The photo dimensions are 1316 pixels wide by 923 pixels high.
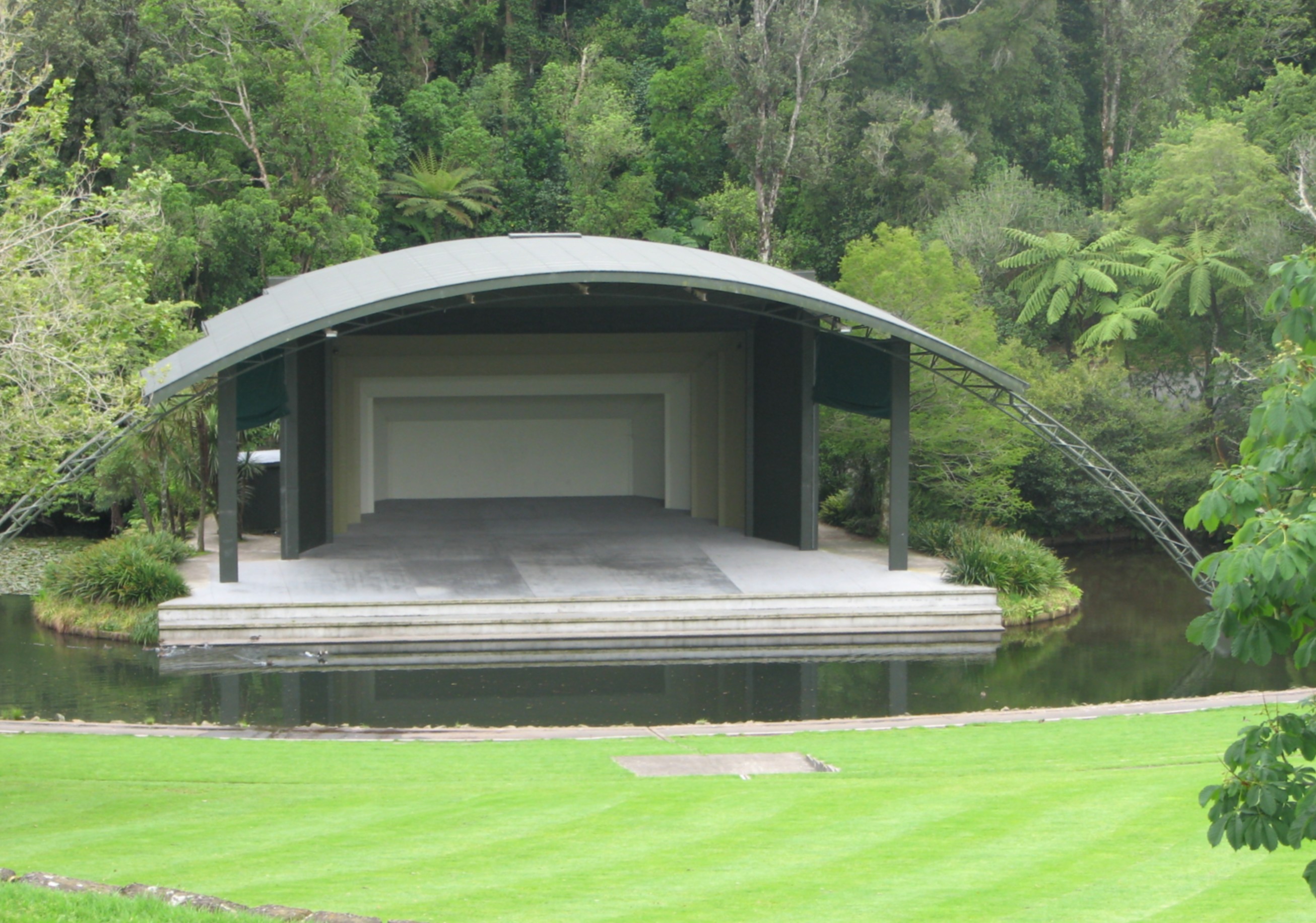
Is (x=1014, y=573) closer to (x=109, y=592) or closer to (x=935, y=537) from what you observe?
(x=935, y=537)

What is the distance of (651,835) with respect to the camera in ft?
25.1

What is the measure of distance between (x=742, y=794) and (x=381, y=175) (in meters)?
33.1

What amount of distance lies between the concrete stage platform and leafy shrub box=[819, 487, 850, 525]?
313 centimetres

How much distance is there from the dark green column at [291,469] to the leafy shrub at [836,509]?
10138mm

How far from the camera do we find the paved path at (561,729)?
12531 millimetres

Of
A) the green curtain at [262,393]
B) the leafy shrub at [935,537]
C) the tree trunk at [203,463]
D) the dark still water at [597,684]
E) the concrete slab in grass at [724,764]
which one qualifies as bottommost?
the dark still water at [597,684]

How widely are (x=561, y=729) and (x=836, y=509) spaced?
14.5 metres

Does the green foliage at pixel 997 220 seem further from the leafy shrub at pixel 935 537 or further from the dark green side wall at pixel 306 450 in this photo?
the dark green side wall at pixel 306 450

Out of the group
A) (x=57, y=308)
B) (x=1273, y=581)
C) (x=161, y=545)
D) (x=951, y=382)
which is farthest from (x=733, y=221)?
(x=1273, y=581)

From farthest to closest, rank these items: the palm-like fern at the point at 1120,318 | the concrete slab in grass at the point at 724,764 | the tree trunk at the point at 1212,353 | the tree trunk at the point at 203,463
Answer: the tree trunk at the point at 1212,353 → the palm-like fern at the point at 1120,318 → the tree trunk at the point at 203,463 → the concrete slab in grass at the point at 724,764

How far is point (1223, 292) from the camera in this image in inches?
1169

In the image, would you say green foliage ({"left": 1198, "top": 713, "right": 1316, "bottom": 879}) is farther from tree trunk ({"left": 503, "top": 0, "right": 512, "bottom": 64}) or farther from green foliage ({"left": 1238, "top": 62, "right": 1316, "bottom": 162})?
tree trunk ({"left": 503, "top": 0, "right": 512, "bottom": 64})

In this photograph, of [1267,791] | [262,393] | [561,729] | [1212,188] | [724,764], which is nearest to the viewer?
[1267,791]

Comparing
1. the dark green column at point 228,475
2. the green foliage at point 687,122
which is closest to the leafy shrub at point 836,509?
the dark green column at point 228,475
